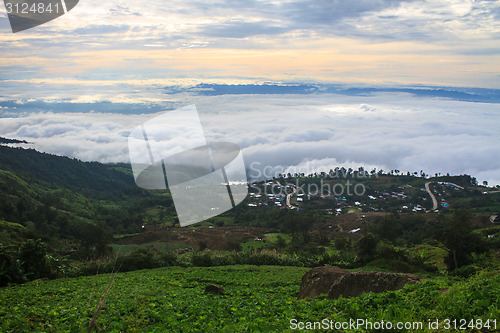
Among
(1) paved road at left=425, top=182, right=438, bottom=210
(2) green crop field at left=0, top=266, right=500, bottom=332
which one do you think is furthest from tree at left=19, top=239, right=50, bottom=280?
(1) paved road at left=425, top=182, right=438, bottom=210

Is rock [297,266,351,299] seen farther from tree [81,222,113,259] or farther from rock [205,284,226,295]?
tree [81,222,113,259]

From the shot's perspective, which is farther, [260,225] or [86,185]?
[86,185]

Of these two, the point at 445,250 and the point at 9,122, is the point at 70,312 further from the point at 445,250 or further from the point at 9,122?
the point at 9,122

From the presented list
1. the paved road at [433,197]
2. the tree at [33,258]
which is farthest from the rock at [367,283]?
the paved road at [433,197]

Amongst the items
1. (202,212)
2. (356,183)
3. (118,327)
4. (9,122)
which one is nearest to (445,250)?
(202,212)

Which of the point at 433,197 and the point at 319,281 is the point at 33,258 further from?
the point at 433,197

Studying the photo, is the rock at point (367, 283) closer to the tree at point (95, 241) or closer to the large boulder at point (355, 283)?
the large boulder at point (355, 283)
